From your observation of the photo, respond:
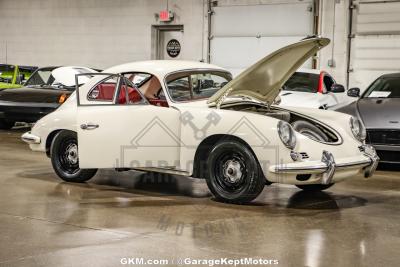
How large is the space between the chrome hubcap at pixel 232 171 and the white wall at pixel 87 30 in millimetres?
12235

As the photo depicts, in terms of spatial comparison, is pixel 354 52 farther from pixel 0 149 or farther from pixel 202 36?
pixel 0 149

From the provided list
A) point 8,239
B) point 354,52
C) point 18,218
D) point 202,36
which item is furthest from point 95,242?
point 202,36

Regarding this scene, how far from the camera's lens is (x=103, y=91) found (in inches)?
307

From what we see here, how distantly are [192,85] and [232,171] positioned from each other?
1414mm

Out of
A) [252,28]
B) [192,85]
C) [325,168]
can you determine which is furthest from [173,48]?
[325,168]

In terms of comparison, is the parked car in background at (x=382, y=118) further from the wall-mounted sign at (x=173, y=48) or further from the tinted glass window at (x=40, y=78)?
the wall-mounted sign at (x=173, y=48)

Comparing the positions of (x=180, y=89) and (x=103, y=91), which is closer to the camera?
(x=180, y=89)

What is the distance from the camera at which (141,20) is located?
65.3 ft

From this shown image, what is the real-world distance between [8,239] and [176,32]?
14775mm

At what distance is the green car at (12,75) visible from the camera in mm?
15664

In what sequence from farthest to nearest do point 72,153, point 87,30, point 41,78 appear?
point 87,30
point 41,78
point 72,153

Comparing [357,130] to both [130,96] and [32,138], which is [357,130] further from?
[32,138]

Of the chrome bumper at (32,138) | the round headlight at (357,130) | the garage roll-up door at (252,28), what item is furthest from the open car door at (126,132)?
the garage roll-up door at (252,28)

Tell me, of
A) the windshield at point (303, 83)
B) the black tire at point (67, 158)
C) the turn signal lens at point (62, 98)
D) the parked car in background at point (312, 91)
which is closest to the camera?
the black tire at point (67, 158)
